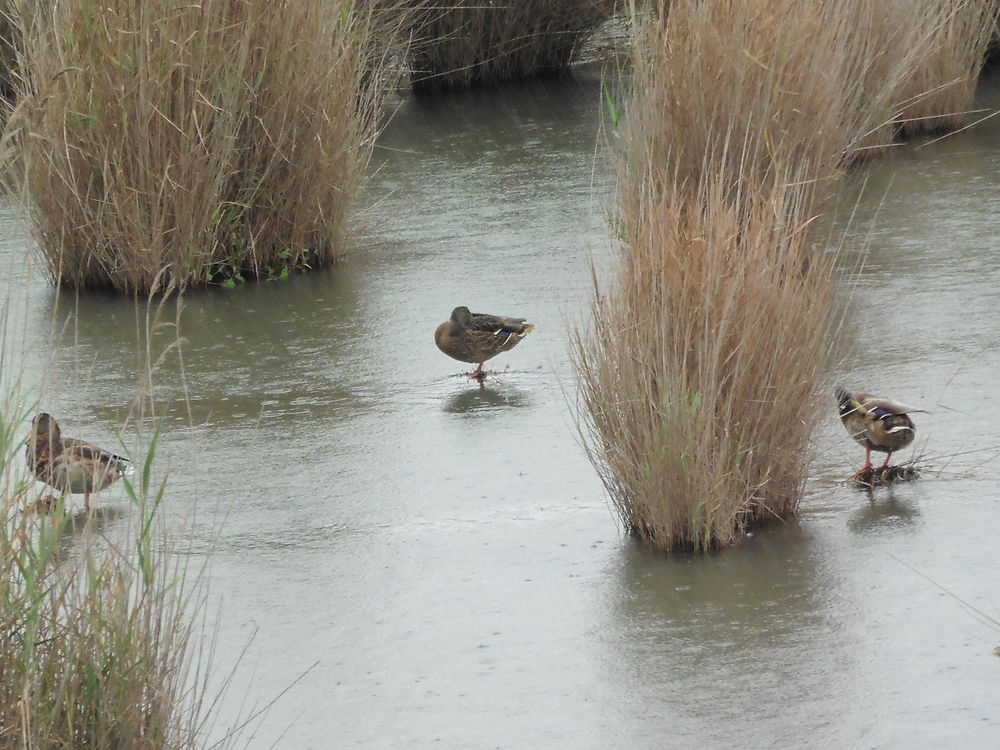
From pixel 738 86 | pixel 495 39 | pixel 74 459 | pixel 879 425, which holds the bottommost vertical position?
pixel 495 39

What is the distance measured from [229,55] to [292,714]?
220 inches

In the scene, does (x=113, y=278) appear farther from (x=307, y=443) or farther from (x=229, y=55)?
(x=307, y=443)

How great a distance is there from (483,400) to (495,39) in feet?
37.4

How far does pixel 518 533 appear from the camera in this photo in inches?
215

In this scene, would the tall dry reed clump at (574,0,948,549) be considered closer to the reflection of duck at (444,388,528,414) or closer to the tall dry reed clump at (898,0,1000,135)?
the reflection of duck at (444,388,528,414)

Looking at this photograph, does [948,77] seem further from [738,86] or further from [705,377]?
[705,377]

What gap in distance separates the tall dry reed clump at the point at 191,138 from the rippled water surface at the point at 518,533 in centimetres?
36

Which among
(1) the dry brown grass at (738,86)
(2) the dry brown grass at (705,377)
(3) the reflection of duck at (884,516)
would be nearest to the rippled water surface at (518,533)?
(3) the reflection of duck at (884,516)

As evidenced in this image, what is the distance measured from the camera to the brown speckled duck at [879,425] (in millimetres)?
5582

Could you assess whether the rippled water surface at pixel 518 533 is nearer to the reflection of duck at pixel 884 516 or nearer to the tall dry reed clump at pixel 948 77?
the reflection of duck at pixel 884 516

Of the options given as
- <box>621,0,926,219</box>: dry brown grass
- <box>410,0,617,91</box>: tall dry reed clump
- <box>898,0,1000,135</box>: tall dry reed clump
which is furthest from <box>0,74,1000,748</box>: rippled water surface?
<box>410,0,617,91</box>: tall dry reed clump

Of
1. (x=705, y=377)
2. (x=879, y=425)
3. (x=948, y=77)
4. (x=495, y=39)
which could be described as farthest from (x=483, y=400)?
(x=495, y=39)

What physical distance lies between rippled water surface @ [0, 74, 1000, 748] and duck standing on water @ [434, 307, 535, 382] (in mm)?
178

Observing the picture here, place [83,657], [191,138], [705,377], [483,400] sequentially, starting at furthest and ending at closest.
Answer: [191,138]
[483,400]
[705,377]
[83,657]
